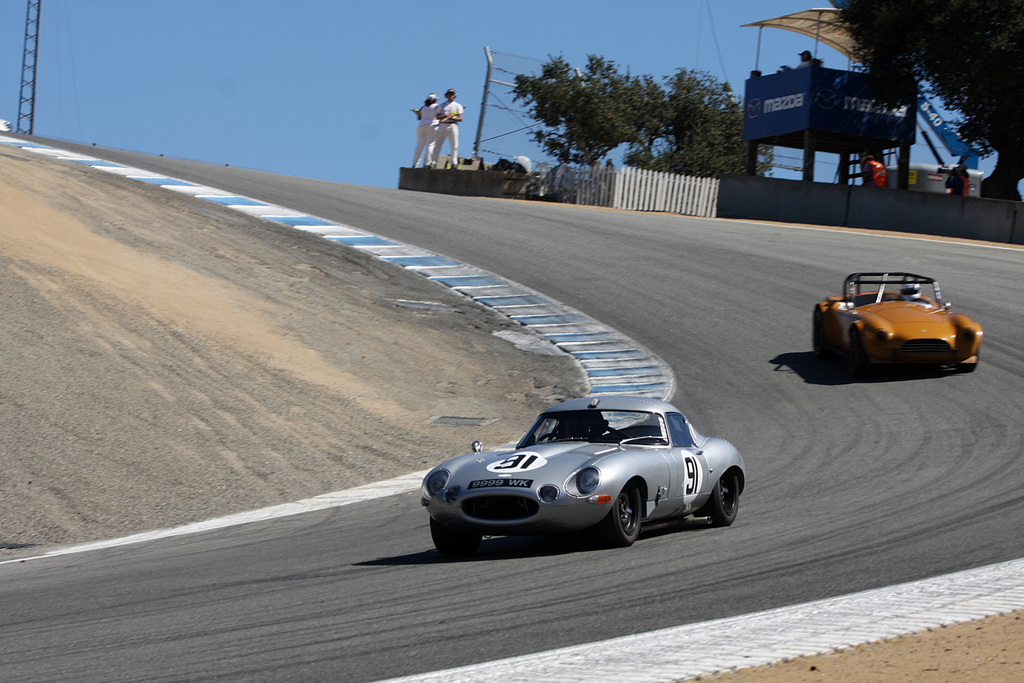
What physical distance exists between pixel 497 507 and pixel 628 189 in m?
30.7

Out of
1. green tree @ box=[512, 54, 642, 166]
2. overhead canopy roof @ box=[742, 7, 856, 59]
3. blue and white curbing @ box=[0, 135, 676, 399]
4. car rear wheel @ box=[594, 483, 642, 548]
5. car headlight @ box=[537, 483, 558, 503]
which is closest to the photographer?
car headlight @ box=[537, 483, 558, 503]

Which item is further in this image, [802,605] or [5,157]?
[5,157]

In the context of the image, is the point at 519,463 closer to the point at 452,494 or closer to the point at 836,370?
the point at 452,494

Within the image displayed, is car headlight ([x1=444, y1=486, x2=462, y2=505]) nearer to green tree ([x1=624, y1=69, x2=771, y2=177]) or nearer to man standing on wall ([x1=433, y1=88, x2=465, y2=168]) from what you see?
man standing on wall ([x1=433, y1=88, x2=465, y2=168])

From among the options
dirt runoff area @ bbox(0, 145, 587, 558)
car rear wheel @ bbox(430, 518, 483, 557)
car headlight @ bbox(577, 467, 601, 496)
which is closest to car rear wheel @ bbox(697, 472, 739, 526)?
car headlight @ bbox(577, 467, 601, 496)

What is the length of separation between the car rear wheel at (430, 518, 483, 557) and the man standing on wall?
27388 millimetres

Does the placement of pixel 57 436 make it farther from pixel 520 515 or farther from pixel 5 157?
pixel 5 157

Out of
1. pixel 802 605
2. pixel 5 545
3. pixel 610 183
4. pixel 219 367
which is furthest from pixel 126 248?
pixel 610 183

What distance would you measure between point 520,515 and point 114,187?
19.2m

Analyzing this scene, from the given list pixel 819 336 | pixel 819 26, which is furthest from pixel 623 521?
pixel 819 26

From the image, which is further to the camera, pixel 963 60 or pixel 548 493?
pixel 963 60

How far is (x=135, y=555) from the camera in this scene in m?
7.94

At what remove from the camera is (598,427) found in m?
7.63

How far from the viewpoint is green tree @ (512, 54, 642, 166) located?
1885 inches
